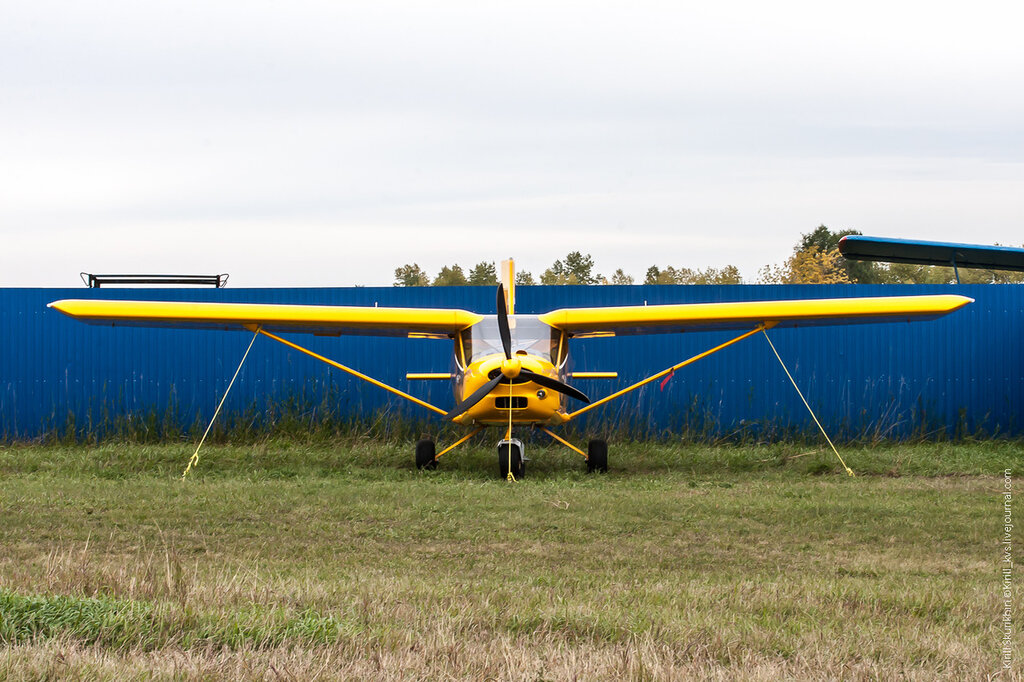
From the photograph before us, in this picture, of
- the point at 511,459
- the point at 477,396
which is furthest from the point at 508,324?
the point at 511,459

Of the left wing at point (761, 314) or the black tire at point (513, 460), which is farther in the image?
the left wing at point (761, 314)

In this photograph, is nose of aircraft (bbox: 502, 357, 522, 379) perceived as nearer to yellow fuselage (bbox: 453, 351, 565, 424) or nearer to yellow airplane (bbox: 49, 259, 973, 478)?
yellow airplane (bbox: 49, 259, 973, 478)

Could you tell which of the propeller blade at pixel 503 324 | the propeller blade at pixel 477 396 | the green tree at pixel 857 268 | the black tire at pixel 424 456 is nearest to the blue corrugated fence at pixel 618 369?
the black tire at pixel 424 456

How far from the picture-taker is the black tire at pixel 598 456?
1156 centimetres

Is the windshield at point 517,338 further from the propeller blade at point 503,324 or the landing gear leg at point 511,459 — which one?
the landing gear leg at point 511,459

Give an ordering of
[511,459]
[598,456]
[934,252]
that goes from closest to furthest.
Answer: [511,459]
[598,456]
[934,252]

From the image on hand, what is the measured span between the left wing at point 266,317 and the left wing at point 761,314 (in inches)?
59.0

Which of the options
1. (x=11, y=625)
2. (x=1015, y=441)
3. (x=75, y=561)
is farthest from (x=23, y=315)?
(x=1015, y=441)

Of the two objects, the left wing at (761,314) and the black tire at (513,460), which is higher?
the left wing at (761,314)

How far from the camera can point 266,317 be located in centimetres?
1144

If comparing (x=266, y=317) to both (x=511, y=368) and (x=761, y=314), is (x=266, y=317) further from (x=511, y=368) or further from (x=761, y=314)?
(x=761, y=314)

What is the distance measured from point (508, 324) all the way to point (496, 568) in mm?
5406

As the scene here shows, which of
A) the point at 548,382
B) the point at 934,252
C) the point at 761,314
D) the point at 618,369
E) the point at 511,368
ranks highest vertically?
the point at 934,252

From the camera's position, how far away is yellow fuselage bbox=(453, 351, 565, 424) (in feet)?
36.3
